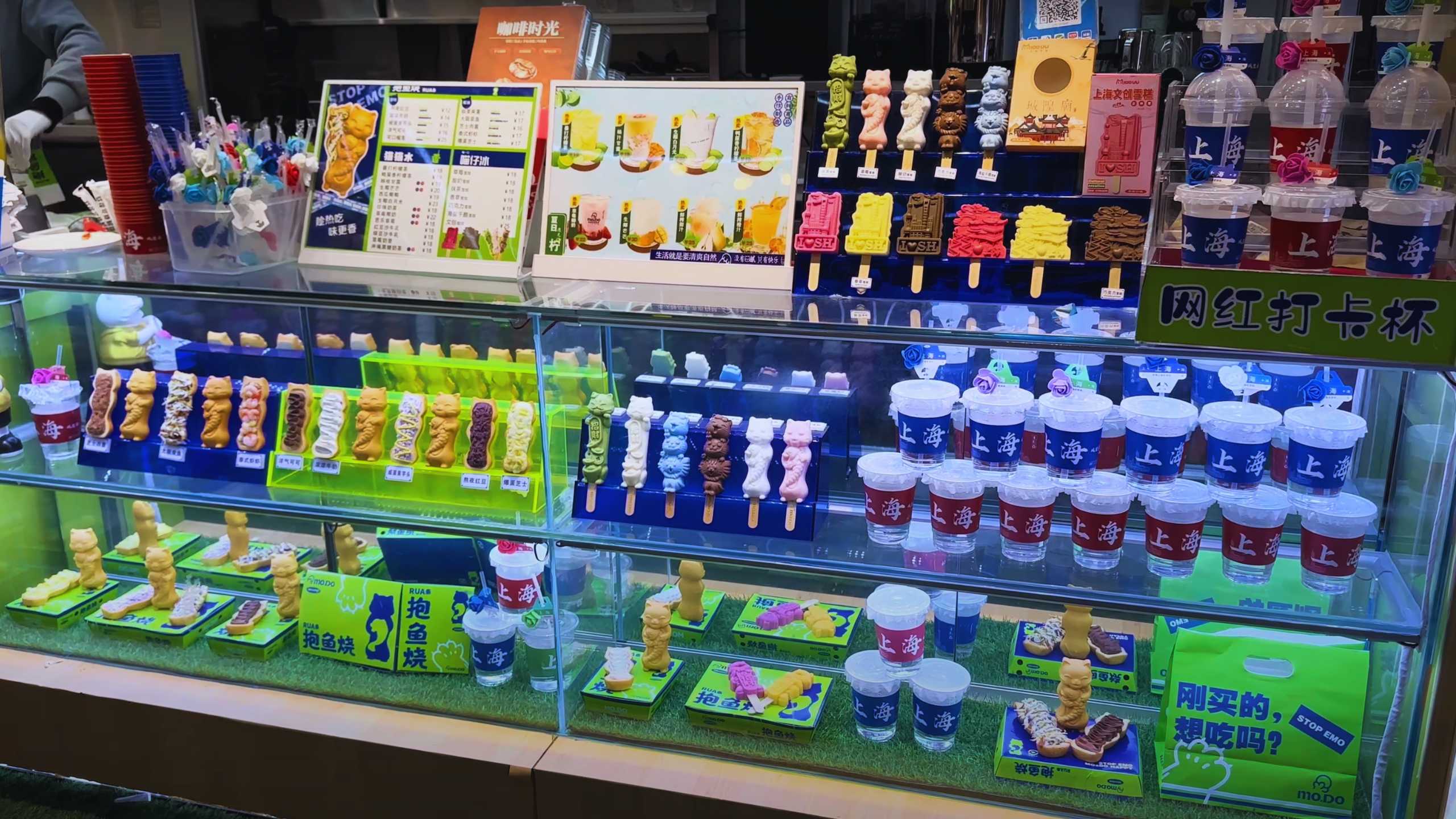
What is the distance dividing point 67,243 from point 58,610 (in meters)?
0.99

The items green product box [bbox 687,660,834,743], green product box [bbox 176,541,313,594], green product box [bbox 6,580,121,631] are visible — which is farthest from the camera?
green product box [bbox 176,541,313,594]

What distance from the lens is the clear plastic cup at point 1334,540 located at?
2.02m

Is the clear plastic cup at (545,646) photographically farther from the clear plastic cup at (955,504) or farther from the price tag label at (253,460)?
the clear plastic cup at (955,504)

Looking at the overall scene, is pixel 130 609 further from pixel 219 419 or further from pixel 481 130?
pixel 481 130

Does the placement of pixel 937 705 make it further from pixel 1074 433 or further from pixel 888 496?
pixel 1074 433

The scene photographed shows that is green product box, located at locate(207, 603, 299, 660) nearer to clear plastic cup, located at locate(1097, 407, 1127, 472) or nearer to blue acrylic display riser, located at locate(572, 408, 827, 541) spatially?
blue acrylic display riser, located at locate(572, 408, 827, 541)

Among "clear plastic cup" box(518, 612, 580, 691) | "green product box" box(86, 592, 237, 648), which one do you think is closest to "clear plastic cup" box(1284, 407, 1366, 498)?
"clear plastic cup" box(518, 612, 580, 691)

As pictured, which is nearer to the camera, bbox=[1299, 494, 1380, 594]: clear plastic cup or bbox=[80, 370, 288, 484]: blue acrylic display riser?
bbox=[1299, 494, 1380, 594]: clear plastic cup

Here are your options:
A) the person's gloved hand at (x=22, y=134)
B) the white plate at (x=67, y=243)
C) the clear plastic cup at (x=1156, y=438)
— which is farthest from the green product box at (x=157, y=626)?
the clear plastic cup at (x=1156, y=438)

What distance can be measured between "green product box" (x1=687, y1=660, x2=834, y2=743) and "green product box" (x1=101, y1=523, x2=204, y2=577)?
1720 millimetres

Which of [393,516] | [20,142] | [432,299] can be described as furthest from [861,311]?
[20,142]

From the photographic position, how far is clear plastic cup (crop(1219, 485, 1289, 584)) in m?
2.05

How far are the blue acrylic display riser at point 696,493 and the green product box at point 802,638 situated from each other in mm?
527

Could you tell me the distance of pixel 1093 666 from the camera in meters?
2.61
